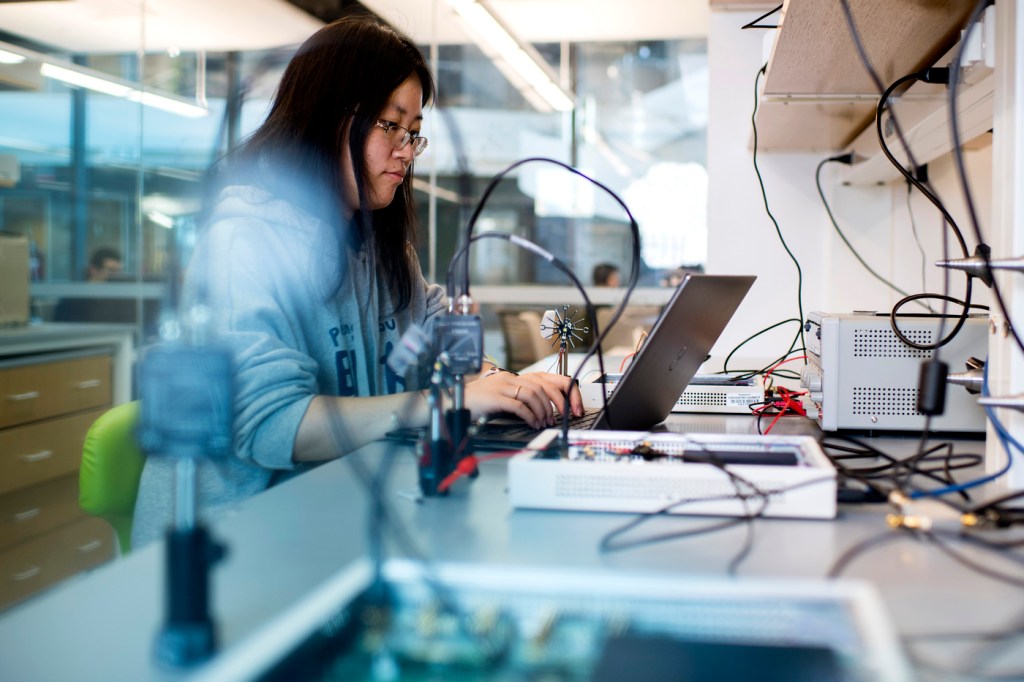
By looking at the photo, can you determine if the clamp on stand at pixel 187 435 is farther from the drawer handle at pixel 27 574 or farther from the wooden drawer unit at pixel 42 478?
the drawer handle at pixel 27 574

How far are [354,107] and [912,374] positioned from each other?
99 cm

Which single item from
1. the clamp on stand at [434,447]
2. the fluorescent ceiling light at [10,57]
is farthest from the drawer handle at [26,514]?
the clamp on stand at [434,447]

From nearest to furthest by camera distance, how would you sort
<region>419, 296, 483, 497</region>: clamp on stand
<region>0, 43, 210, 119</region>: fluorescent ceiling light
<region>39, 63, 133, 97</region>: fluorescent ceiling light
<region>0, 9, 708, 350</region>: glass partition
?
<region>419, 296, 483, 497</region>: clamp on stand, <region>0, 43, 210, 119</region>: fluorescent ceiling light, <region>39, 63, 133, 97</region>: fluorescent ceiling light, <region>0, 9, 708, 350</region>: glass partition

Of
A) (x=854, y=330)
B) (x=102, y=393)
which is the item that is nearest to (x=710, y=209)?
(x=854, y=330)

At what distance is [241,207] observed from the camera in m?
1.32

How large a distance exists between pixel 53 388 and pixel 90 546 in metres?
0.58

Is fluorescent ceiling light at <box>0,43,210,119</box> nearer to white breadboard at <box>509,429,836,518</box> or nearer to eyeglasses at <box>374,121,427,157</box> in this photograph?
eyeglasses at <box>374,121,427,157</box>

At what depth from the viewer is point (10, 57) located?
3.20 meters

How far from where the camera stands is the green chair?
47.3 inches

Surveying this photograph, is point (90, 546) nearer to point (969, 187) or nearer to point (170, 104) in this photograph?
point (170, 104)

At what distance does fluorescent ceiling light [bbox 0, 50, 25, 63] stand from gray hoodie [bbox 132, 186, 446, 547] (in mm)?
2375

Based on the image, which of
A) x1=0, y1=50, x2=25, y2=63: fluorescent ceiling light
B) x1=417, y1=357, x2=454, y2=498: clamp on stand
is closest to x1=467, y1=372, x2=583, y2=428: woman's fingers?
x1=417, y1=357, x2=454, y2=498: clamp on stand

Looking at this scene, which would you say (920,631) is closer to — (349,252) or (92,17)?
(349,252)

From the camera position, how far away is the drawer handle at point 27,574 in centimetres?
266
